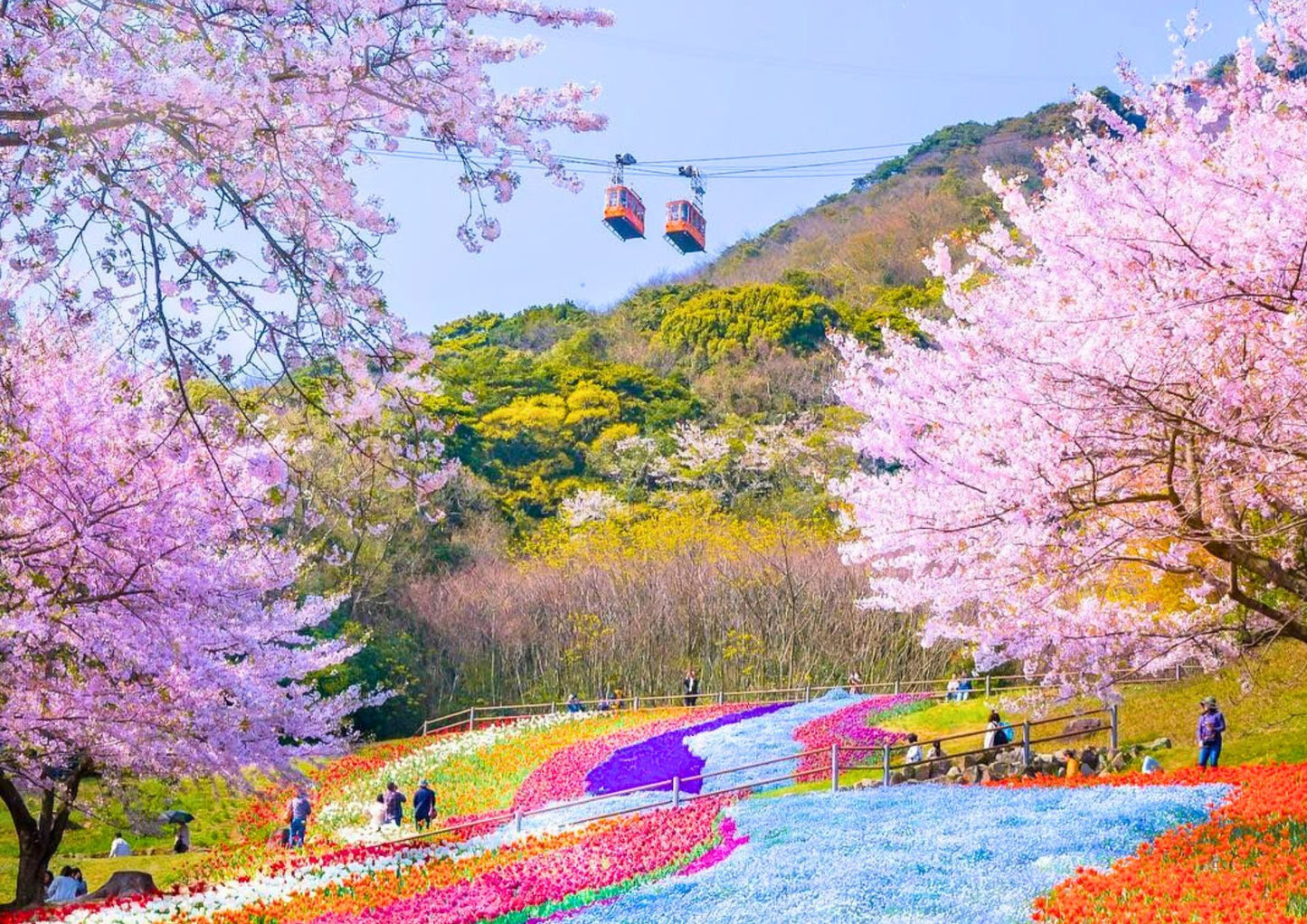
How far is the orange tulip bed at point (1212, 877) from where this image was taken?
848 cm

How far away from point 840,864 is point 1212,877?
3.20m

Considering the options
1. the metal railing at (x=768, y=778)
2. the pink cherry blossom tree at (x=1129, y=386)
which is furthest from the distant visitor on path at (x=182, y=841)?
the pink cherry blossom tree at (x=1129, y=386)

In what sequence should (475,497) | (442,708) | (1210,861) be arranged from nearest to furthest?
(1210,861) → (442,708) → (475,497)

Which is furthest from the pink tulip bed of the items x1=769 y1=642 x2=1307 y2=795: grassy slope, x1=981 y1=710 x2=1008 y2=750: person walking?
x1=981 y1=710 x2=1008 y2=750: person walking

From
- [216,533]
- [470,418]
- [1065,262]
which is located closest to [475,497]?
[470,418]

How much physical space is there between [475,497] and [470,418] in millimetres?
5881

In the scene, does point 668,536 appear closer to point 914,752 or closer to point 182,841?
point 914,752

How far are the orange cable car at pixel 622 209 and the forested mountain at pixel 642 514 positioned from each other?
9.01m

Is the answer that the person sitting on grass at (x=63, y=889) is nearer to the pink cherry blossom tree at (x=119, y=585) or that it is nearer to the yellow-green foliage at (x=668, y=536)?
the pink cherry blossom tree at (x=119, y=585)

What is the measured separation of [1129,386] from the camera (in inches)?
293

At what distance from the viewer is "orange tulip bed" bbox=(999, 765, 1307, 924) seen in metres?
8.48

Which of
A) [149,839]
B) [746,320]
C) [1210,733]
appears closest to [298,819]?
[149,839]

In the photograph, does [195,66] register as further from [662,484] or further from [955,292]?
[662,484]

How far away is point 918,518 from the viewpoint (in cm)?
1162
